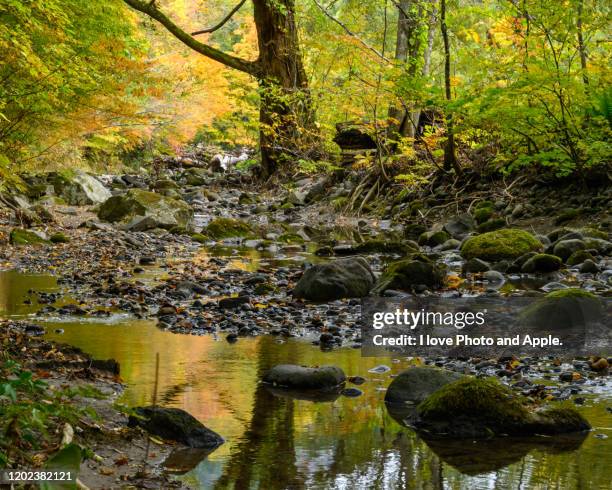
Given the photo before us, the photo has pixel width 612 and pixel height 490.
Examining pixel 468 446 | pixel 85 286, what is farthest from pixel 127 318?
pixel 468 446

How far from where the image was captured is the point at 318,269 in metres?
8.24

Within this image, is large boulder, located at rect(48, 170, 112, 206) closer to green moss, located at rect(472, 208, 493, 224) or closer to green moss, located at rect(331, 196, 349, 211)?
green moss, located at rect(331, 196, 349, 211)

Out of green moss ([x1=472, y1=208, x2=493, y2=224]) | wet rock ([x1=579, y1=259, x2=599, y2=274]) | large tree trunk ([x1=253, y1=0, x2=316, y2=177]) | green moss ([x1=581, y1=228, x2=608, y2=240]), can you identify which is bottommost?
wet rock ([x1=579, y1=259, x2=599, y2=274])

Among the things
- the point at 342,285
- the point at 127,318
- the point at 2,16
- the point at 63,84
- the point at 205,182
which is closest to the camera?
the point at 127,318

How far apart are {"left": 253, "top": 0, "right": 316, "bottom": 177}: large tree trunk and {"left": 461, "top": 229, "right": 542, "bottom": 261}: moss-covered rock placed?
825cm

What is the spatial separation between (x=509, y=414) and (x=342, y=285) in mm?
4151

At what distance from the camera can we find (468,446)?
3.91 m

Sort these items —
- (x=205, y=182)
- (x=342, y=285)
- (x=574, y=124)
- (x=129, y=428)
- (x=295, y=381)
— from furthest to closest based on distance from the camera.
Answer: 1. (x=205, y=182)
2. (x=574, y=124)
3. (x=342, y=285)
4. (x=295, y=381)
5. (x=129, y=428)

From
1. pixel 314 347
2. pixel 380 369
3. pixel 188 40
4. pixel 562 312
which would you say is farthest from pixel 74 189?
pixel 380 369

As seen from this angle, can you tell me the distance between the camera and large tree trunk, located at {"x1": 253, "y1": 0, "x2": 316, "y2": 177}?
1864 centimetres

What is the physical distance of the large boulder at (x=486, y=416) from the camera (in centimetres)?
406

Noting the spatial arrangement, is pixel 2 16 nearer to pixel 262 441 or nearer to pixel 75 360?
pixel 75 360

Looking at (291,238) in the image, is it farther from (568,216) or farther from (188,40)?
(188,40)

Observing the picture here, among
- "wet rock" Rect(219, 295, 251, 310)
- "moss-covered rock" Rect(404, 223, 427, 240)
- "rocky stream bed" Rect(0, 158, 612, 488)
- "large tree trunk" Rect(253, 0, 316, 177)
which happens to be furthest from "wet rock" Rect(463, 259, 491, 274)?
"large tree trunk" Rect(253, 0, 316, 177)
